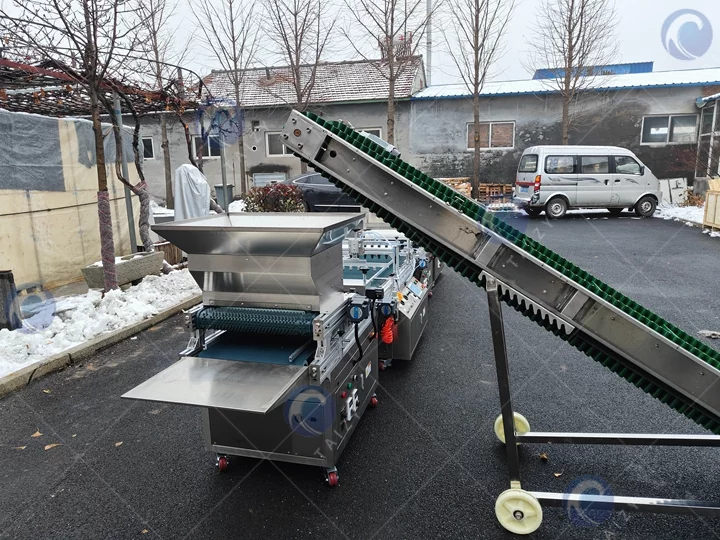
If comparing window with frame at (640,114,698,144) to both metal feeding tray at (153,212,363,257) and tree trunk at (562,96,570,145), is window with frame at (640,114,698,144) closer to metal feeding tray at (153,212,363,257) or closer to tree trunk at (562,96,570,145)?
tree trunk at (562,96,570,145)

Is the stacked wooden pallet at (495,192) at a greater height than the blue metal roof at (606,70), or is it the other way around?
Result: the blue metal roof at (606,70)

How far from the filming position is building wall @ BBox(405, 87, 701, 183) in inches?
661

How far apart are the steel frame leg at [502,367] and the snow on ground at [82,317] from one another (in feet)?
13.7

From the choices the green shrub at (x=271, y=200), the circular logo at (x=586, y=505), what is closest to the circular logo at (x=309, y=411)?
the circular logo at (x=586, y=505)

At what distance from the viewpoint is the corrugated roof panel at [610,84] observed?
656 inches

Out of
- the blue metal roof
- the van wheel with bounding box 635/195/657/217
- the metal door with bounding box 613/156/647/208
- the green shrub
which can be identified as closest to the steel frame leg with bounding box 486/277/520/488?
the green shrub

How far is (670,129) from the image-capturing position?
55.6 ft

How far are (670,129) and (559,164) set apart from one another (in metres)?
6.43

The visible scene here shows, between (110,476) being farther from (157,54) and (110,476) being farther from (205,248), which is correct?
(157,54)

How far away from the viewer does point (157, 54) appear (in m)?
12.7

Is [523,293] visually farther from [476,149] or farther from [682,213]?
[476,149]

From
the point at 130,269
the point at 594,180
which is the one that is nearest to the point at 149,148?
the point at 130,269

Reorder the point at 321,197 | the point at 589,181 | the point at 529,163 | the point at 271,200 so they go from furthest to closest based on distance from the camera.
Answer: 1. the point at 529,163
2. the point at 589,181
3. the point at 321,197
4. the point at 271,200

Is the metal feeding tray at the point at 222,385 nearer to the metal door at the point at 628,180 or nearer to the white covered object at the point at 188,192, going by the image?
the white covered object at the point at 188,192
